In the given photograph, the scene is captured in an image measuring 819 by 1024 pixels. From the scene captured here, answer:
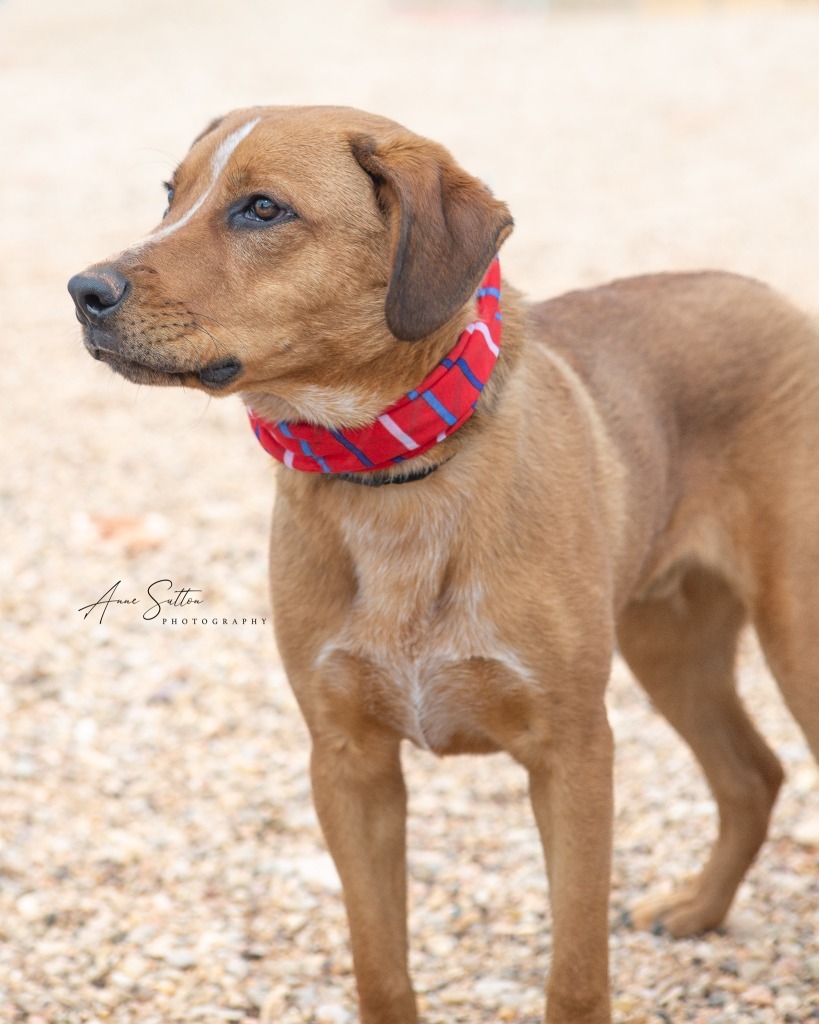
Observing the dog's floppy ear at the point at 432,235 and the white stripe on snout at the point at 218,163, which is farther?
the white stripe on snout at the point at 218,163

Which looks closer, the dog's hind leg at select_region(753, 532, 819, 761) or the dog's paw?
the dog's hind leg at select_region(753, 532, 819, 761)

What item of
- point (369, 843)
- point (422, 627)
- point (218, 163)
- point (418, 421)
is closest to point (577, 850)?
point (369, 843)

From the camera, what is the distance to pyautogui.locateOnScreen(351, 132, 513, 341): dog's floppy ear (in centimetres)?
307

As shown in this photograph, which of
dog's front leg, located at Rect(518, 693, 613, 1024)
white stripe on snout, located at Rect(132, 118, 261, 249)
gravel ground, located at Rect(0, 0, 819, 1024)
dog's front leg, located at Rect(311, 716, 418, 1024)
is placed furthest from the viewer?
gravel ground, located at Rect(0, 0, 819, 1024)

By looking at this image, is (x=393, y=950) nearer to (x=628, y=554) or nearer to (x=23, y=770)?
(x=628, y=554)

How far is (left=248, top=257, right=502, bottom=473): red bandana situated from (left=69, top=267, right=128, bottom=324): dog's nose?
1.90 ft

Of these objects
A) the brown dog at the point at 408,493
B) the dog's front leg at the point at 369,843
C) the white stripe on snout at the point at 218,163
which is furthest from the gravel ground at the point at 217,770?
the white stripe on snout at the point at 218,163

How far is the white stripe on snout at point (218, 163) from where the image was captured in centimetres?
324

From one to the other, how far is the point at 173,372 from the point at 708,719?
7.61 feet

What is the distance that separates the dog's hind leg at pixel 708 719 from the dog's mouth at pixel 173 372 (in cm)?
191

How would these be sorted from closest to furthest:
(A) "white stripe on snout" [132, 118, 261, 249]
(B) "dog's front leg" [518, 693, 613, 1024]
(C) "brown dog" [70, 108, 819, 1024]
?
(C) "brown dog" [70, 108, 819, 1024] < (A) "white stripe on snout" [132, 118, 261, 249] < (B) "dog's front leg" [518, 693, 613, 1024]

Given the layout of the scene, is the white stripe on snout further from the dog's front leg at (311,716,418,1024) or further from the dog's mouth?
the dog's front leg at (311,716,418,1024)

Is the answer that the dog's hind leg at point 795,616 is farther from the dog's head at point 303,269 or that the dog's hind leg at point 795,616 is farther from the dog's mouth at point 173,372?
the dog's mouth at point 173,372

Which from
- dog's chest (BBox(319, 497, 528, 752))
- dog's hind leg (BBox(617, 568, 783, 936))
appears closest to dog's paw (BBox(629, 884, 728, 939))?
dog's hind leg (BBox(617, 568, 783, 936))
